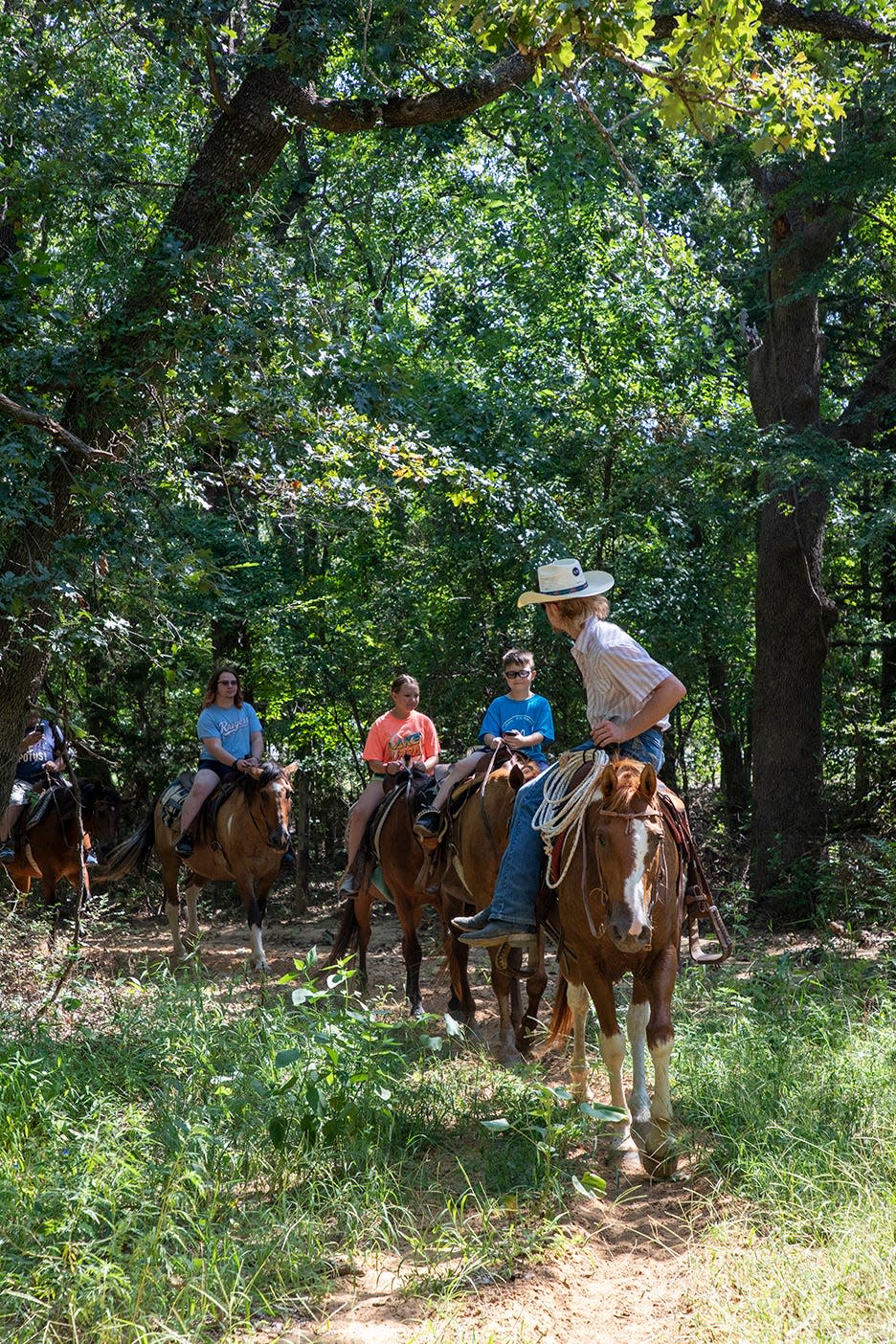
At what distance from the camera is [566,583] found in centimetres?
634

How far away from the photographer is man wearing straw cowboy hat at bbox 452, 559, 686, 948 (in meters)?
5.91

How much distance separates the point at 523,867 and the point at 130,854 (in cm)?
766

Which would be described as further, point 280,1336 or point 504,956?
point 504,956

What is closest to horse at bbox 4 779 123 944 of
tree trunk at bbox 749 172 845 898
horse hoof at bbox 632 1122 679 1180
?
tree trunk at bbox 749 172 845 898

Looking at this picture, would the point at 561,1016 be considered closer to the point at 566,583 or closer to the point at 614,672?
the point at 614,672

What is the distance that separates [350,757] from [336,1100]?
433 inches

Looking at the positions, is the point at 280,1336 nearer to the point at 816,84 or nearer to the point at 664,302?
the point at 816,84

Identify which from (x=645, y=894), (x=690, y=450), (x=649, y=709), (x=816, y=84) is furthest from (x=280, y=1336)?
(x=690, y=450)

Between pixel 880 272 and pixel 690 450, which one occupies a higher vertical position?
pixel 880 272

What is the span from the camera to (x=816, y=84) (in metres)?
7.70

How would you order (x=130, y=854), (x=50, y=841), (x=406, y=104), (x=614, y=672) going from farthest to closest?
1. (x=50, y=841)
2. (x=130, y=854)
3. (x=406, y=104)
4. (x=614, y=672)

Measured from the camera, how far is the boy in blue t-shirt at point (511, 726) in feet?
28.1

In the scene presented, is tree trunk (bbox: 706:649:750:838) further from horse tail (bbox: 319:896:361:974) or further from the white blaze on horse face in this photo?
the white blaze on horse face

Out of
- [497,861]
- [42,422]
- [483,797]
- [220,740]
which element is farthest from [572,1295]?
[220,740]
